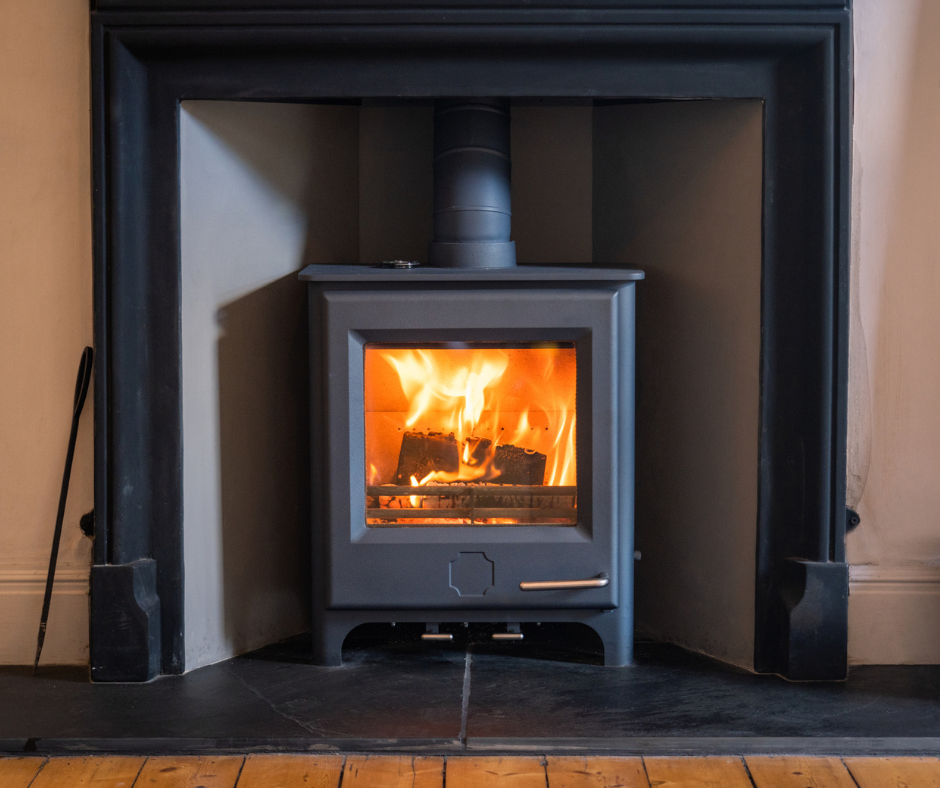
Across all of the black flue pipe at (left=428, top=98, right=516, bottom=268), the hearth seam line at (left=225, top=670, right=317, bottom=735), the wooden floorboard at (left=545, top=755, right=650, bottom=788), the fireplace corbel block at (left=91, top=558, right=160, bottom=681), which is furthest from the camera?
the black flue pipe at (left=428, top=98, right=516, bottom=268)

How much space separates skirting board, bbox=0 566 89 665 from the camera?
68.7 inches

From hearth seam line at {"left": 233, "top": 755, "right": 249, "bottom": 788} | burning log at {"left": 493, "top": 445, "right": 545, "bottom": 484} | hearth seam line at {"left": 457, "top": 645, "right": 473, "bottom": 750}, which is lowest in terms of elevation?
hearth seam line at {"left": 233, "top": 755, "right": 249, "bottom": 788}

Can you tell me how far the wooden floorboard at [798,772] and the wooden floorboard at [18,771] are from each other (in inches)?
43.7

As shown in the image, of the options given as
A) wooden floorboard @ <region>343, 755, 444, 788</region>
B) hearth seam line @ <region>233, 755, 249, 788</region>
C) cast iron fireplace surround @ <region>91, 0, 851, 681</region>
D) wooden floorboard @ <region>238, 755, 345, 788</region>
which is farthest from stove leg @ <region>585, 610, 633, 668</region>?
hearth seam line @ <region>233, 755, 249, 788</region>

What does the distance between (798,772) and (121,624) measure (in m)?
1.19

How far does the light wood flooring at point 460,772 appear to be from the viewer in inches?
54.2

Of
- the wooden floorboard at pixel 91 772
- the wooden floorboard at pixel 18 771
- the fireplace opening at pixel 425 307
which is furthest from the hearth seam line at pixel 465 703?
the wooden floorboard at pixel 18 771

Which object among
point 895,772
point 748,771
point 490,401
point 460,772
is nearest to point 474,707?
point 460,772

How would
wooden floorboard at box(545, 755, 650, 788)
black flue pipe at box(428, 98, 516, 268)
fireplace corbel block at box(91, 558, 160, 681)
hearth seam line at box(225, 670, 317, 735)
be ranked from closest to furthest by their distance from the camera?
wooden floorboard at box(545, 755, 650, 788)
hearth seam line at box(225, 670, 317, 735)
fireplace corbel block at box(91, 558, 160, 681)
black flue pipe at box(428, 98, 516, 268)

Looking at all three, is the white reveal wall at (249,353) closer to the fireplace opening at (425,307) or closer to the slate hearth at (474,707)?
the fireplace opening at (425,307)

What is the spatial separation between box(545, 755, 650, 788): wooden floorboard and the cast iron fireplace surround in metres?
0.43

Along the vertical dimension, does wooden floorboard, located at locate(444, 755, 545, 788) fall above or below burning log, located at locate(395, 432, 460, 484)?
below

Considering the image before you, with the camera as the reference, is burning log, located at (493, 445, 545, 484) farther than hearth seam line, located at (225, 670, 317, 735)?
Yes

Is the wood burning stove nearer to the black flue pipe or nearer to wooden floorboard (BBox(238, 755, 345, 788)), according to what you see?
the black flue pipe
